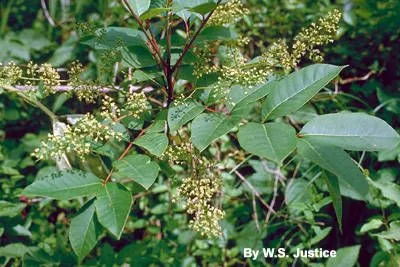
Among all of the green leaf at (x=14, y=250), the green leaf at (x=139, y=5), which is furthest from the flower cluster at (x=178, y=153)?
the green leaf at (x=14, y=250)

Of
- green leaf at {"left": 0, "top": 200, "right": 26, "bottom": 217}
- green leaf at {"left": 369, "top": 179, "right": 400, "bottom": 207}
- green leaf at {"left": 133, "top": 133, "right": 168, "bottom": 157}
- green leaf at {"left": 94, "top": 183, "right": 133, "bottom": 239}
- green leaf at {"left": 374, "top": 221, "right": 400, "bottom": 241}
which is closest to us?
green leaf at {"left": 94, "top": 183, "right": 133, "bottom": 239}

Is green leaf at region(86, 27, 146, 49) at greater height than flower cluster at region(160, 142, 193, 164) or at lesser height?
greater

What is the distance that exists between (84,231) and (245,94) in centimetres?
51

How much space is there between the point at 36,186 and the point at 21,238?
113cm

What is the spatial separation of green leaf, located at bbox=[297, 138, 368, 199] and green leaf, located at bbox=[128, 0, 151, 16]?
58cm

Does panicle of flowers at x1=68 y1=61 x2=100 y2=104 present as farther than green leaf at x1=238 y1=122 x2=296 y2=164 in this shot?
Yes

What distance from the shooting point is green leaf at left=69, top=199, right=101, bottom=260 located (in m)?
1.16

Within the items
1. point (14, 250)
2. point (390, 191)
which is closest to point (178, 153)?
point (390, 191)

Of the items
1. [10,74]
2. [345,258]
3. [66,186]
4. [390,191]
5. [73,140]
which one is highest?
[10,74]

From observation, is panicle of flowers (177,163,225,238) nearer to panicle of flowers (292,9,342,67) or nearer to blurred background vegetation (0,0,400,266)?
panicle of flowers (292,9,342,67)

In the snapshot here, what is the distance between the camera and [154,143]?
1207 mm

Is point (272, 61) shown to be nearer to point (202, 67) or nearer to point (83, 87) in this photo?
point (202, 67)

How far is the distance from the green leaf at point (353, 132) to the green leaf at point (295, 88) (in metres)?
0.07

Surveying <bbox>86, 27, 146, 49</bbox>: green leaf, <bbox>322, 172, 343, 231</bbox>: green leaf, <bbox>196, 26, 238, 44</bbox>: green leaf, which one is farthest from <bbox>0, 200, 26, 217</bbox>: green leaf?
<bbox>322, 172, 343, 231</bbox>: green leaf
